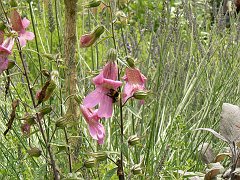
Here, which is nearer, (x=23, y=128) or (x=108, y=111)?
(x=108, y=111)

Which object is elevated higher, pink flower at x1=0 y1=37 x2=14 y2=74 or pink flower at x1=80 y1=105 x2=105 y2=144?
pink flower at x1=0 y1=37 x2=14 y2=74

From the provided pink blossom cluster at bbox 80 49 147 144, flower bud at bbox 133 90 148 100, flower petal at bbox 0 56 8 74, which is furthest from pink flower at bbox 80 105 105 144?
flower petal at bbox 0 56 8 74

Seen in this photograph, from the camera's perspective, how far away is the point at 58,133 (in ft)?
7.23

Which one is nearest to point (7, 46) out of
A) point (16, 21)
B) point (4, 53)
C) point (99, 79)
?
point (4, 53)

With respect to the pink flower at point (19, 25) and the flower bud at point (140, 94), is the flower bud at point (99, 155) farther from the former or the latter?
the pink flower at point (19, 25)

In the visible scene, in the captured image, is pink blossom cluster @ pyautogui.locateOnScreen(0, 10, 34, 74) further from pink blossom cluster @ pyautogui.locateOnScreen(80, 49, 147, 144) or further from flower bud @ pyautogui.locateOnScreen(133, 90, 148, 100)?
flower bud @ pyautogui.locateOnScreen(133, 90, 148, 100)

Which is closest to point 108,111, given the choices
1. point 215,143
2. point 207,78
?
point 215,143

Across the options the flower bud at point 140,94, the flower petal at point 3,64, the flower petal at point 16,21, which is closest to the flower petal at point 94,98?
the flower bud at point 140,94

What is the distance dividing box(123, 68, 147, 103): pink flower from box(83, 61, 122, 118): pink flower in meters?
0.08

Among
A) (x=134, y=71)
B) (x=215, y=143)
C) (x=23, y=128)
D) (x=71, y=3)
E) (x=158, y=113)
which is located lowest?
(x=215, y=143)

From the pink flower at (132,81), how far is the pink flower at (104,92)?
8cm

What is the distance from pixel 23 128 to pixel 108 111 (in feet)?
0.82

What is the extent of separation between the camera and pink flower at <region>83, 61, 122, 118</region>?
139 centimetres

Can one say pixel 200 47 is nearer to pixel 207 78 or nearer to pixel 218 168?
pixel 207 78
